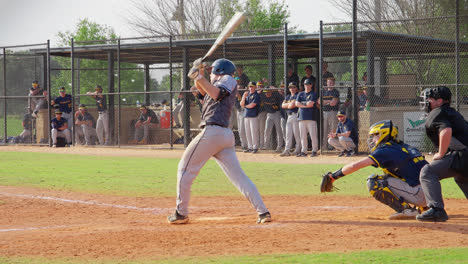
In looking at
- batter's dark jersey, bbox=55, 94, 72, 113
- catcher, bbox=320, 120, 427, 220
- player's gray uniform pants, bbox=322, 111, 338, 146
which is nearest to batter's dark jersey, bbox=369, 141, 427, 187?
catcher, bbox=320, 120, 427, 220

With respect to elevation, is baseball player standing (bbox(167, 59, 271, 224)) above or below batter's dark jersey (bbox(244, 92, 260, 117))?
below

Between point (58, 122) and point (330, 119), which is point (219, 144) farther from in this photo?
point (58, 122)

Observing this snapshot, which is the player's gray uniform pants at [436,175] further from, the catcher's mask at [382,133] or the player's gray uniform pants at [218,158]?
Result: the player's gray uniform pants at [218,158]

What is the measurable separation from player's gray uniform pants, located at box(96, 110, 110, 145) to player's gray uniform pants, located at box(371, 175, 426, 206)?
56.8 feet

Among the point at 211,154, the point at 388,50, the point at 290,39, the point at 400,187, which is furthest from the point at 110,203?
the point at 388,50

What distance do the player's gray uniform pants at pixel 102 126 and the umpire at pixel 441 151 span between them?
17.7 metres

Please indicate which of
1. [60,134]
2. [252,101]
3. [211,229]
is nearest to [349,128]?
[252,101]

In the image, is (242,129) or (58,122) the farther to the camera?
(58,122)

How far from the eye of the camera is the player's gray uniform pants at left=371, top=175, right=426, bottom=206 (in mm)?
6922

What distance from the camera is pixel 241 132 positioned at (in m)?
19.3

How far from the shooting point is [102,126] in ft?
76.1

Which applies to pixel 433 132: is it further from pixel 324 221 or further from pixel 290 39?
pixel 290 39

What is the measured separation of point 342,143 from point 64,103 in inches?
451

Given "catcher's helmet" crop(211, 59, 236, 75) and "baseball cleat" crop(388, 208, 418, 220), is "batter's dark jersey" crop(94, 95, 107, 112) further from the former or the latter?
"baseball cleat" crop(388, 208, 418, 220)
